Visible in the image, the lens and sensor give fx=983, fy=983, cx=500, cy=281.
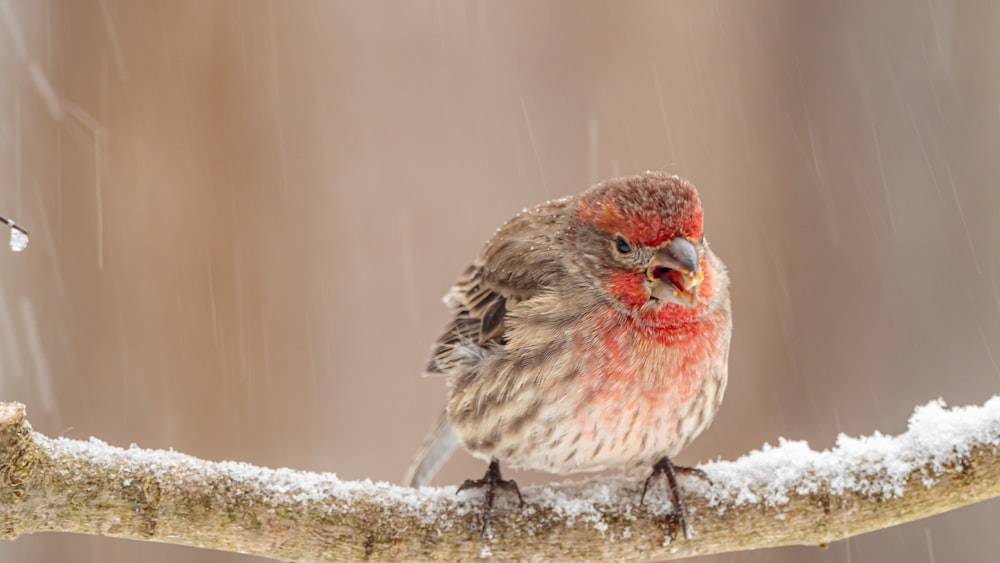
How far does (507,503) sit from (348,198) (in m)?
2.88

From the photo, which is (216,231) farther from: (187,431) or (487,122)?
(487,122)

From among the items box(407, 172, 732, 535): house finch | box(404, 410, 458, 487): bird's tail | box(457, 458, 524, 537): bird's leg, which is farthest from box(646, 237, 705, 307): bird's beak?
box(404, 410, 458, 487): bird's tail

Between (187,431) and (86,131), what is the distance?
5.63 ft

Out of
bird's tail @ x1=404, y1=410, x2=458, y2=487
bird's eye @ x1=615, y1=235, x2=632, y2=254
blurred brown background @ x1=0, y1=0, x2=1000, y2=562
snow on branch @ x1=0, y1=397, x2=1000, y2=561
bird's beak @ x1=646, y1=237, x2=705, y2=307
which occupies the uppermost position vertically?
blurred brown background @ x1=0, y1=0, x2=1000, y2=562

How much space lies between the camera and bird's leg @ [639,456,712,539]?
9.56 feet

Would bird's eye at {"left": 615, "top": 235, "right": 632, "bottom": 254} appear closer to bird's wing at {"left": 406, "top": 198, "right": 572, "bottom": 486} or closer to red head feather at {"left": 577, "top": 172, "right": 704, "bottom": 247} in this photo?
red head feather at {"left": 577, "top": 172, "right": 704, "bottom": 247}

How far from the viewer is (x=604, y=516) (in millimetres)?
2926

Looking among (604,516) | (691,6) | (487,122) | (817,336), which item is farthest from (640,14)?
(604,516)

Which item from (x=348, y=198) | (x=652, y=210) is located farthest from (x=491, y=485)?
(x=348, y=198)

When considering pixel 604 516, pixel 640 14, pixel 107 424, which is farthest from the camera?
pixel 640 14

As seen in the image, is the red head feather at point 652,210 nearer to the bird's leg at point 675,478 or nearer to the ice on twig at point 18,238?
the bird's leg at point 675,478

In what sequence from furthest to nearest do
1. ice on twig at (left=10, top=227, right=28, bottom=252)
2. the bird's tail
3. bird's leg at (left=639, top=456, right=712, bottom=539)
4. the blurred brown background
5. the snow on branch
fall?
the blurred brown background, the bird's tail, bird's leg at (left=639, top=456, right=712, bottom=539), the snow on branch, ice on twig at (left=10, top=227, right=28, bottom=252)

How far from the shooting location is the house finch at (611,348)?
119 inches

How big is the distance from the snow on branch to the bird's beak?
54 cm
